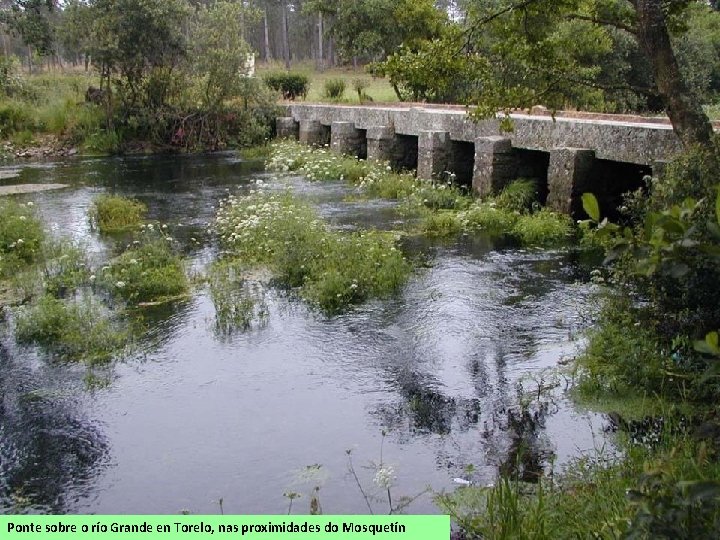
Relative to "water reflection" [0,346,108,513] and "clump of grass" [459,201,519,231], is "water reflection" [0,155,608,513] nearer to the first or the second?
"water reflection" [0,346,108,513]

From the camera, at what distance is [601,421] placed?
5.89m

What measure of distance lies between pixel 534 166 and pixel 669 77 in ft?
23.2

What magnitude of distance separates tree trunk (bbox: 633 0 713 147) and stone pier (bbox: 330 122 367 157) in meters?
13.8

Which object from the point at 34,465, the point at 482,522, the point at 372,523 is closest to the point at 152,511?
the point at 34,465

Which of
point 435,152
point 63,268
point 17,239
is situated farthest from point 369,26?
point 63,268

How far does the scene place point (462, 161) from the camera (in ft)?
55.1

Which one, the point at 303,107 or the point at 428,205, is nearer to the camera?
the point at 428,205

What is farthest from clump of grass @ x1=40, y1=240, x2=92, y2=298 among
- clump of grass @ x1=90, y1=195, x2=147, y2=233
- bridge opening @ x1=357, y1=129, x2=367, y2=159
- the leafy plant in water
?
bridge opening @ x1=357, y1=129, x2=367, y2=159

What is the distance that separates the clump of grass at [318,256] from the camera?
905 cm

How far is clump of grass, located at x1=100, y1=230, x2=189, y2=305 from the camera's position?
30.9ft

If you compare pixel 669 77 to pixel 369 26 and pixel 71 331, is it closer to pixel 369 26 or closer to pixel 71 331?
pixel 71 331

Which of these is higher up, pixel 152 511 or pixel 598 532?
pixel 598 532

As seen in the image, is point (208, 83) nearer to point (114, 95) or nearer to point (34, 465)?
point (114, 95)

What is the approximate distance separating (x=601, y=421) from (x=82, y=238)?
9388mm
